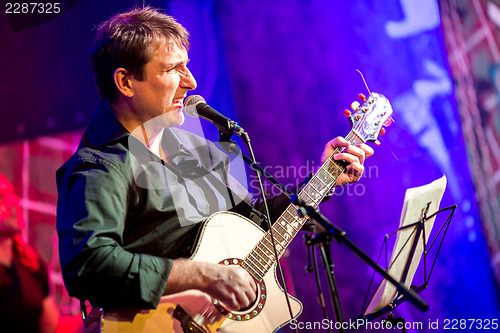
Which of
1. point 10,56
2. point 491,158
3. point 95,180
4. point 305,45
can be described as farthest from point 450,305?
point 10,56

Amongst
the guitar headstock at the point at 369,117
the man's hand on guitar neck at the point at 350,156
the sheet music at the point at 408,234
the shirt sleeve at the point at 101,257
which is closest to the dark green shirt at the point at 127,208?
the shirt sleeve at the point at 101,257

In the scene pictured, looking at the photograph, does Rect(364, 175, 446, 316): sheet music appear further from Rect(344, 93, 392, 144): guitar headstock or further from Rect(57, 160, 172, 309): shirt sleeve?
Rect(57, 160, 172, 309): shirt sleeve

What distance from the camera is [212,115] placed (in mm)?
1782

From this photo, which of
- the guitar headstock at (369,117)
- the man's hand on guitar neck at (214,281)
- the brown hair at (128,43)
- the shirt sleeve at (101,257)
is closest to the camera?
the shirt sleeve at (101,257)

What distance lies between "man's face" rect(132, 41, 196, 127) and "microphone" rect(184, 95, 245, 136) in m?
0.20

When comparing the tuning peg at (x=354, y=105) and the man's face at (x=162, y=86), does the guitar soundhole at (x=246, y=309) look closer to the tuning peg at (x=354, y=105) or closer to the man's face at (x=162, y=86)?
the man's face at (x=162, y=86)

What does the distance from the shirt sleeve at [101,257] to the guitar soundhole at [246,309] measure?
0.90 feet

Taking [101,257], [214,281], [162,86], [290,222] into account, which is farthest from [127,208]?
[290,222]

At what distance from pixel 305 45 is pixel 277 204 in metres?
1.44

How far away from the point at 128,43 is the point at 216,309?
1334 mm

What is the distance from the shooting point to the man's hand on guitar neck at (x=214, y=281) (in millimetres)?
1636

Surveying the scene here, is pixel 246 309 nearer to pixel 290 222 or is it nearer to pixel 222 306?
pixel 222 306

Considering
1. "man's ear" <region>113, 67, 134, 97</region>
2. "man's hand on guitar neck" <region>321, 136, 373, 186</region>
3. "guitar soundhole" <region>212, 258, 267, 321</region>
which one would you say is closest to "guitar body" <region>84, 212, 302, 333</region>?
"guitar soundhole" <region>212, 258, 267, 321</region>

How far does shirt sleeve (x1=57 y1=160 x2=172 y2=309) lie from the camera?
5.02 ft
